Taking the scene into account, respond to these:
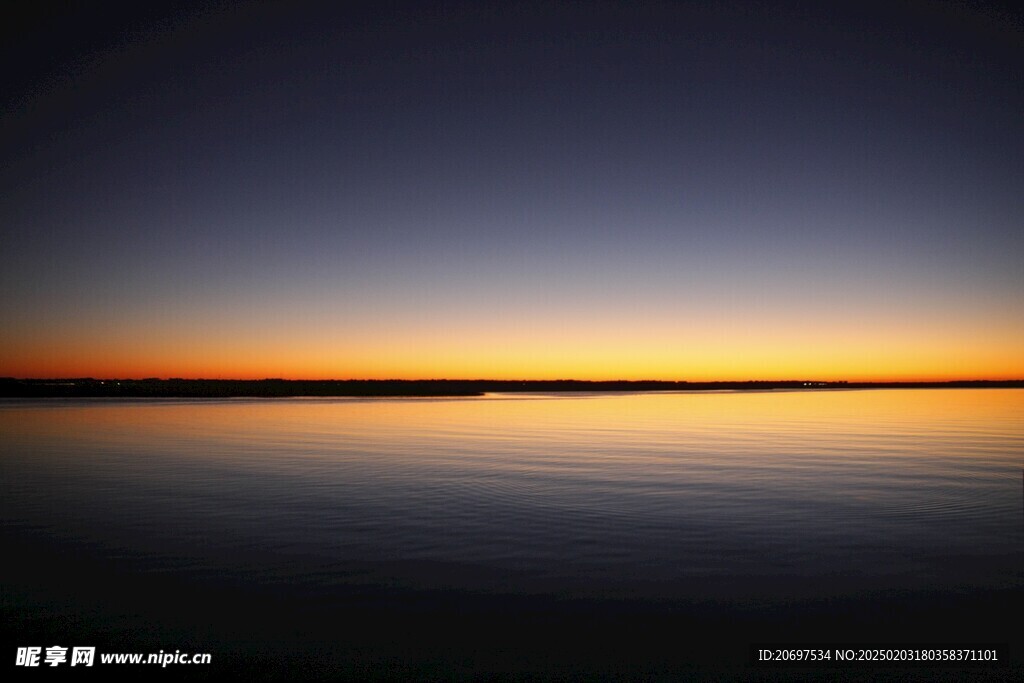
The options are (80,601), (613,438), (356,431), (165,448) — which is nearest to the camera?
(80,601)

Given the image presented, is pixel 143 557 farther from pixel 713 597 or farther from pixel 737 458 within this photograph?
pixel 737 458

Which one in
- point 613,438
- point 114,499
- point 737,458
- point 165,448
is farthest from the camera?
point 613,438

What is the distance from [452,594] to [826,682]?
5549mm

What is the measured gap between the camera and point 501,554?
13461mm

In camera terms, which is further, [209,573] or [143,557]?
[143,557]

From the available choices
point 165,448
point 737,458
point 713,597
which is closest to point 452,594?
point 713,597

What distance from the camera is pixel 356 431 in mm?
42500

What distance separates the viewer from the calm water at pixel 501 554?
9.53 m

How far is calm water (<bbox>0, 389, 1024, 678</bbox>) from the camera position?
953 cm

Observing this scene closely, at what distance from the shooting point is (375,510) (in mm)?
17781

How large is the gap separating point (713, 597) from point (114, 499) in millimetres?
16533

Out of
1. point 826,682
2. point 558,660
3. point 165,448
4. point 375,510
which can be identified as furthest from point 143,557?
point 165,448

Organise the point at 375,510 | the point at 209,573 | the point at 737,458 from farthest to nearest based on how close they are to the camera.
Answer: the point at 737,458
the point at 375,510
the point at 209,573

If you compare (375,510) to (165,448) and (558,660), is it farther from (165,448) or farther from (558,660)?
(165,448)
